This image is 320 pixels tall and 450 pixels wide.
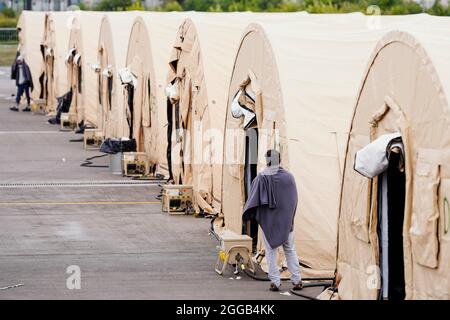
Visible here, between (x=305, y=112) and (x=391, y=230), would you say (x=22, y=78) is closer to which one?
(x=305, y=112)

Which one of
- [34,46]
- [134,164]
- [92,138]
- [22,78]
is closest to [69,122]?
[92,138]

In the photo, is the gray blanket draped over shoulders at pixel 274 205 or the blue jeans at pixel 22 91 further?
the blue jeans at pixel 22 91

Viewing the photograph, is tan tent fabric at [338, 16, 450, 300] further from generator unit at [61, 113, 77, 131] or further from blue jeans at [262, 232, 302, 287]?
generator unit at [61, 113, 77, 131]

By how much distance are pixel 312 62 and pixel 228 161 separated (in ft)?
8.18

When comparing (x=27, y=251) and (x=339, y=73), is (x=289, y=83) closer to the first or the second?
(x=339, y=73)

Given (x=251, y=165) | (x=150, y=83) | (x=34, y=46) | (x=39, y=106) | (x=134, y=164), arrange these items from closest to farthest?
(x=251, y=165), (x=134, y=164), (x=150, y=83), (x=39, y=106), (x=34, y=46)

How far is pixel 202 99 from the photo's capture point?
22.5 meters

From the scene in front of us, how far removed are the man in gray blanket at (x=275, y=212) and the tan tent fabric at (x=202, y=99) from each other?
6.02 metres

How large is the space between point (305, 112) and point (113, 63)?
562 inches

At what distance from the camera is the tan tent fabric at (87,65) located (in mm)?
35562

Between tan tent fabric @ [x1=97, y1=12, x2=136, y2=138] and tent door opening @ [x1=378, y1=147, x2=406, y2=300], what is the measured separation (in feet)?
55.6

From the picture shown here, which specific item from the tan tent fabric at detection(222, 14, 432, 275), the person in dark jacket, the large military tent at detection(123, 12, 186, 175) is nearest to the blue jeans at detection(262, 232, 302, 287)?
the tan tent fabric at detection(222, 14, 432, 275)

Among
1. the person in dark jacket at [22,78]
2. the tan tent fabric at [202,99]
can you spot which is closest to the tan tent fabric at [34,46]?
the person in dark jacket at [22,78]

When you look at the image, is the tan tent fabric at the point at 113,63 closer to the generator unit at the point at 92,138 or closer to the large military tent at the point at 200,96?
the generator unit at the point at 92,138
